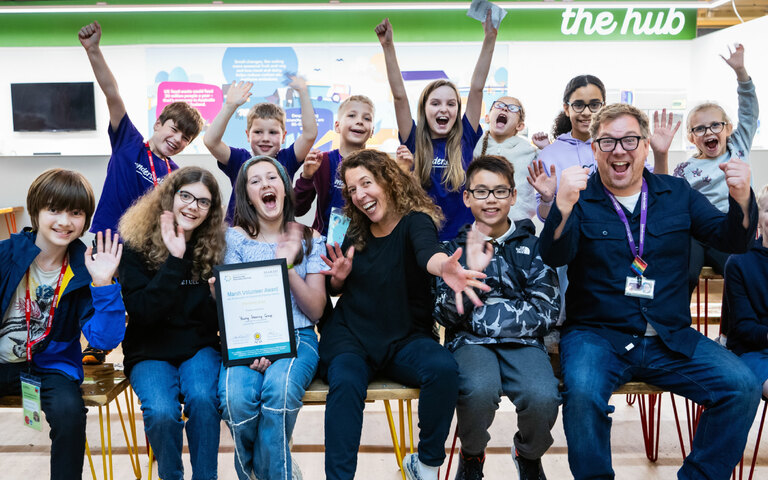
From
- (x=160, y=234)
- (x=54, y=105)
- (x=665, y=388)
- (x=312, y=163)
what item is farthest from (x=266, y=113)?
(x=54, y=105)

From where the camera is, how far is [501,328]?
231 centimetres

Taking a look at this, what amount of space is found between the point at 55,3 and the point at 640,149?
27.4 ft

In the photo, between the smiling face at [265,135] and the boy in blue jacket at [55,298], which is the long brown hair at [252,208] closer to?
the boy in blue jacket at [55,298]

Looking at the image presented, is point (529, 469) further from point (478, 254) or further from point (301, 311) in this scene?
point (301, 311)

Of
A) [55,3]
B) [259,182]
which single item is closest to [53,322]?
[259,182]

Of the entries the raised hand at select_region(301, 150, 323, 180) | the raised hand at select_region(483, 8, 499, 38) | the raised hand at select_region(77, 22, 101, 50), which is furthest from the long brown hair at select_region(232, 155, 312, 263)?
the raised hand at select_region(483, 8, 499, 38)

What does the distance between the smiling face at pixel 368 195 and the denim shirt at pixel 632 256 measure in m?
0.66

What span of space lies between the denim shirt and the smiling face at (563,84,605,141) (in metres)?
0.81

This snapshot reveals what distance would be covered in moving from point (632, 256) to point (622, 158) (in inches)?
15.5

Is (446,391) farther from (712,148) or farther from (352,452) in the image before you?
(712,148)

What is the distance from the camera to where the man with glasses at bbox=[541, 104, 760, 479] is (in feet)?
7.00

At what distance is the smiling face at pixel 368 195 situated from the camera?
2.48 meters

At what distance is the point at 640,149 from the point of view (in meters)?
2.42

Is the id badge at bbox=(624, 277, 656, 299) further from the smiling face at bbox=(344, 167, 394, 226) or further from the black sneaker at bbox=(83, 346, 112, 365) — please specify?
the black sneaker at bbox=(83, 346, 112, 365)
